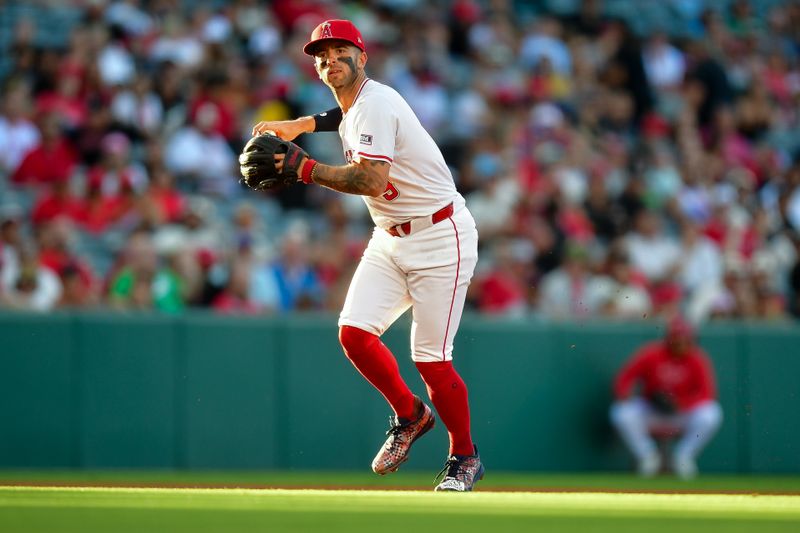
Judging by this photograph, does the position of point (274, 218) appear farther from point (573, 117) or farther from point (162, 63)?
point (573, 117)

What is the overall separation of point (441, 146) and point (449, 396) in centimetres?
672

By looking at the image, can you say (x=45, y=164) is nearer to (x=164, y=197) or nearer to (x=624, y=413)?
(x=164, y=197)

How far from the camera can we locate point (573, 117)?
14.4 metres

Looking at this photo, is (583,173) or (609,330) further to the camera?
(583,173)

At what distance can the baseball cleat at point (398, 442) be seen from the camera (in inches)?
266

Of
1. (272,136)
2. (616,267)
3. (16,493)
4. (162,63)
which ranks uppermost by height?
(162,63)

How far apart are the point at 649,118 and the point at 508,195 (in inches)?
113

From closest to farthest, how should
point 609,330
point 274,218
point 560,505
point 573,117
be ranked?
point 560,505, point 609,330, point 274,218, point 573,117

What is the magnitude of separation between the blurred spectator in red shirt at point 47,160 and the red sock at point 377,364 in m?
5.27

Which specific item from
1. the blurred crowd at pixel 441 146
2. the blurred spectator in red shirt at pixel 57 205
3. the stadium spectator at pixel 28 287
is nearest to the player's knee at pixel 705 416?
the blurred crowd at pixel 441 146

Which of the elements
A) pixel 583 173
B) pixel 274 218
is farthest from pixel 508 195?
pixel 274 218

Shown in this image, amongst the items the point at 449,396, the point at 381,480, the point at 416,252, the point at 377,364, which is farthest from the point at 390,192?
the point at 381,480

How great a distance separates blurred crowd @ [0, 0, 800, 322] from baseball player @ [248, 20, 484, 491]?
13.0 feet

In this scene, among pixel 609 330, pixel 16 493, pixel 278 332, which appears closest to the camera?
pixel 16 493
